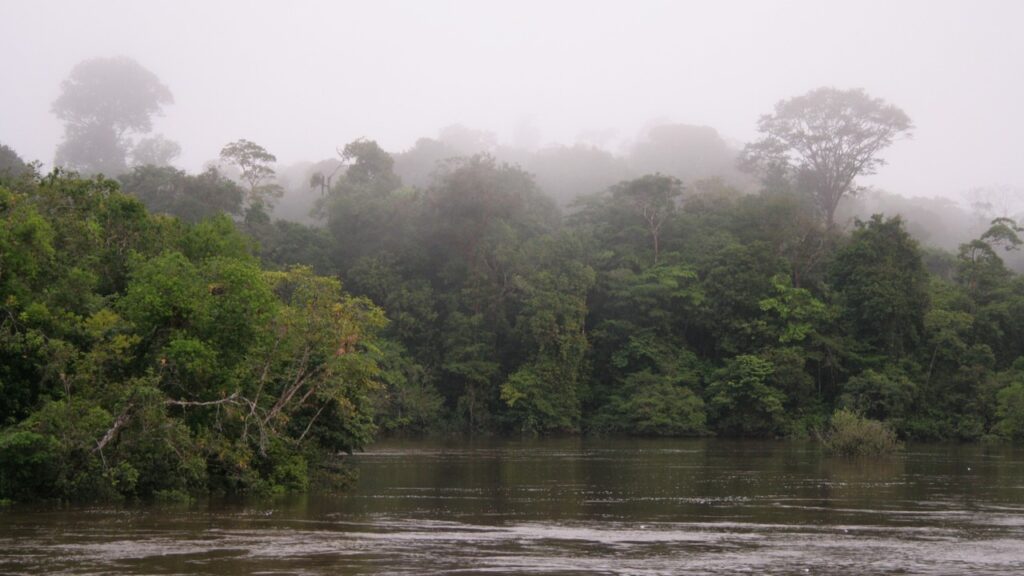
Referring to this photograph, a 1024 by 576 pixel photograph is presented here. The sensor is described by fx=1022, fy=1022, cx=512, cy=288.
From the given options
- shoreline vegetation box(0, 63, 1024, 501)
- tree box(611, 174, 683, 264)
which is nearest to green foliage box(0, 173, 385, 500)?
shoreline vegetation box(0, 63, 1024, 501)

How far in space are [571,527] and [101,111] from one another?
3626 inches

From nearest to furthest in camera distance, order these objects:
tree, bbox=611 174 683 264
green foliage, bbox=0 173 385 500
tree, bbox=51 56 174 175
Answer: green foliage, bbox=0 173 385 500
tree, bbox=611 174 683 264
tree, bbox=51 56 174 175

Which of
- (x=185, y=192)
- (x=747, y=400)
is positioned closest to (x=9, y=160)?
(x=185, y=192)

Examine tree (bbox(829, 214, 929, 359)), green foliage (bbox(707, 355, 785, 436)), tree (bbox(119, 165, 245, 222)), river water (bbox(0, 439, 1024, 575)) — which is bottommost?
river water (bbox(0, 439, 1024, 575))

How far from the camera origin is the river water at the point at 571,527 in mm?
14969

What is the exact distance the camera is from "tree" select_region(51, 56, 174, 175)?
96688mm

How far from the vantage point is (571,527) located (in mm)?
19203

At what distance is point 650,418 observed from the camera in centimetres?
5441

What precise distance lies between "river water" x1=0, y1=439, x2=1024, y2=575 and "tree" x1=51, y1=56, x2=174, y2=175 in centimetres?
7598

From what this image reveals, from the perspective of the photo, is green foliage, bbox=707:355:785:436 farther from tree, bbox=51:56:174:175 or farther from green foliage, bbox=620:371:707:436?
tree, bbox=51:56:174:175

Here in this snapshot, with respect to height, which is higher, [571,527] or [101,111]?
[101,111]

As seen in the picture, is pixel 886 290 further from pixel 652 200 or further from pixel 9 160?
pixel 9 160

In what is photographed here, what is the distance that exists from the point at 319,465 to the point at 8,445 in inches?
339

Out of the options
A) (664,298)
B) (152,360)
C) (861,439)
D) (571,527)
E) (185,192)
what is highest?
(185,192)
